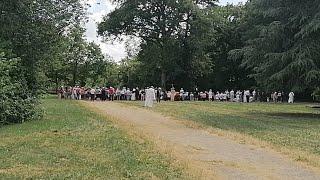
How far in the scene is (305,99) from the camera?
66875 millimetres

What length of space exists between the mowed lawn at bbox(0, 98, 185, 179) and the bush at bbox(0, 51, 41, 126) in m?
2.65

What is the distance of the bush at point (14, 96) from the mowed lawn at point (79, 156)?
265 centimetres

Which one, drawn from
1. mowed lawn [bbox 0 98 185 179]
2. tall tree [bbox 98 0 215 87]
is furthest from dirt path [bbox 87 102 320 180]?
tall tree [bbox 98 0 215 87]

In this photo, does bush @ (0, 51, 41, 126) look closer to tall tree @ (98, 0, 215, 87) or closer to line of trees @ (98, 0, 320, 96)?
line of trees @ (98, 0, 320, 96)

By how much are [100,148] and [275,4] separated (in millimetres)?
22327

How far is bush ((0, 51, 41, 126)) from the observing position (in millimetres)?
21450

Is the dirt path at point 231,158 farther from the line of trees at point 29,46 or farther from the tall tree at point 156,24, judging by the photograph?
the tall tree at point 156,24

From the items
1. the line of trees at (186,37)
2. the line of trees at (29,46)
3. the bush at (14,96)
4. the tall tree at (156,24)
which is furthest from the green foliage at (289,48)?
the tall tree at (156,24)

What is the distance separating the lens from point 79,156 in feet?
42.8

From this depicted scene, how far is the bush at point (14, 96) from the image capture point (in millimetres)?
21450

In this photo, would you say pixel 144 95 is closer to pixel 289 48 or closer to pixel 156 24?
pixel 156 24

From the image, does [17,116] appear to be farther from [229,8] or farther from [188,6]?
[229,8]

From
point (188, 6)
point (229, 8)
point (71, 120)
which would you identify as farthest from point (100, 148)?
point (229, 8)

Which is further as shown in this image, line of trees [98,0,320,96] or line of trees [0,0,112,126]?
line of trees [98,0,320,96]
